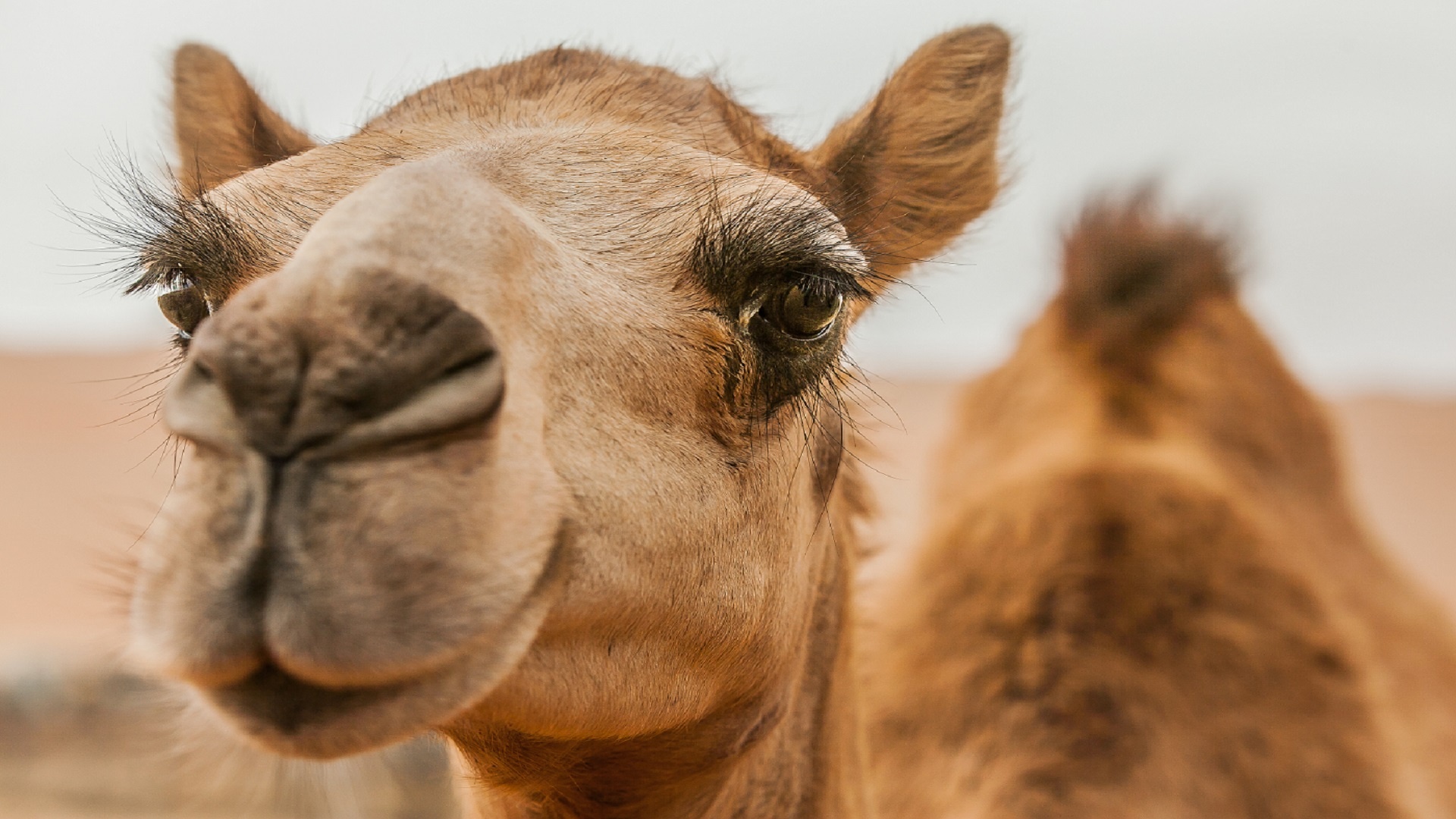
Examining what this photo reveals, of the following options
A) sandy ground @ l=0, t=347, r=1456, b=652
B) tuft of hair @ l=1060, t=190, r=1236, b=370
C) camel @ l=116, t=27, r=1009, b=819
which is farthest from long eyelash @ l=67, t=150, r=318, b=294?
sandy ground @ l=0, t=347, r=1456, b=652

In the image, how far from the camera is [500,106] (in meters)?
2.54

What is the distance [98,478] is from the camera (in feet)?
136

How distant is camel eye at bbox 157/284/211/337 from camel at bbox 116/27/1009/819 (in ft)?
0.04

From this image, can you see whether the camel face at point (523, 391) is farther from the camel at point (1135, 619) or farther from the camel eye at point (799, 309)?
the camel at point (1135, 619)

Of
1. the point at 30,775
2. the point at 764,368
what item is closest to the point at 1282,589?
the point at 764,368

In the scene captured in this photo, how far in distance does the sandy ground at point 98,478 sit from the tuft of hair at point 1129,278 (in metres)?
10.2

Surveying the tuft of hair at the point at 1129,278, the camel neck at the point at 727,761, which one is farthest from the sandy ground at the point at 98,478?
the camel neck at the point at 727,761

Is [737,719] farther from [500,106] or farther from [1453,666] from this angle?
[1453,666]

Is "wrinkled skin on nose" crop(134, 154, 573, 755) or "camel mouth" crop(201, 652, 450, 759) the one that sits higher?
"wrinkled skin on nose" crop(134, 154, 573, 755)

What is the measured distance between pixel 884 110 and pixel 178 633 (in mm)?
2143

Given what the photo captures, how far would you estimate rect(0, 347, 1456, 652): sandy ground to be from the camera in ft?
79.7

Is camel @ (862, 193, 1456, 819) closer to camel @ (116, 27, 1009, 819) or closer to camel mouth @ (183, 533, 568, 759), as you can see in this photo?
camel @ (116, 27, 1009, 819)

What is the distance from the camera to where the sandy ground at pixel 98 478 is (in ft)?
79.7

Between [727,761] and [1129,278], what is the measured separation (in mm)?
3461
